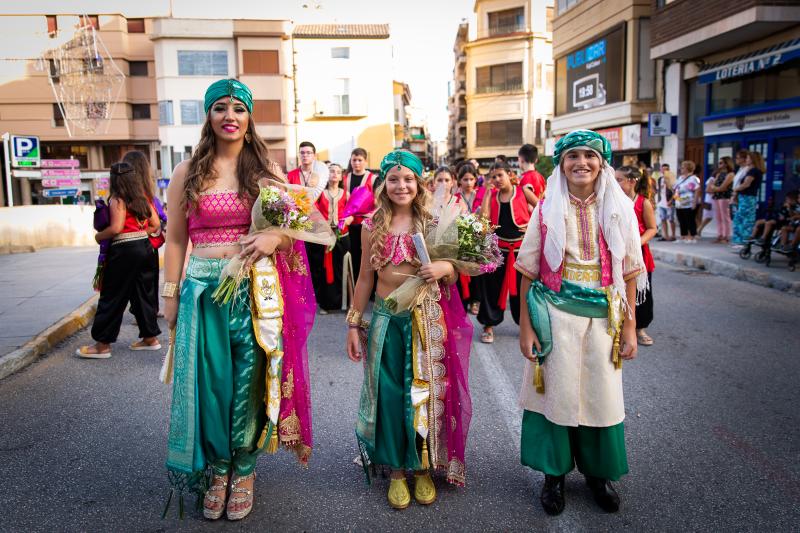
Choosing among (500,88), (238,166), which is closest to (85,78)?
(500,88)

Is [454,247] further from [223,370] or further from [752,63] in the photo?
[752,63]

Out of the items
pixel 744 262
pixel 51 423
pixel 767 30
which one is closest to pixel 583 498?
pixel 51 423

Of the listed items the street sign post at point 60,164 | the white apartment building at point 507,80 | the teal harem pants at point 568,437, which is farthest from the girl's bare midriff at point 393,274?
the white apartment building at point 507,80

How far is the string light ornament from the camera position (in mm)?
44594

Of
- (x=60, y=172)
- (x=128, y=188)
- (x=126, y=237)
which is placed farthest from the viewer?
(x=60, y=172)

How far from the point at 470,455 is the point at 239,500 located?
1436mm

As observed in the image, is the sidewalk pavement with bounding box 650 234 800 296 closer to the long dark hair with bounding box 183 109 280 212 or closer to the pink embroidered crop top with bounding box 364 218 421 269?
the pink embroidered crop top with bounding box 364 218 421 269

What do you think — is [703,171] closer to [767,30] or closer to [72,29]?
[767,30]

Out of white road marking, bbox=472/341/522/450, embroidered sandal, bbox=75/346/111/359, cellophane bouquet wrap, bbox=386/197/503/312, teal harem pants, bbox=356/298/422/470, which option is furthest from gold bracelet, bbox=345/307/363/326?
embroidered sandal, bbox=75/346/111/359

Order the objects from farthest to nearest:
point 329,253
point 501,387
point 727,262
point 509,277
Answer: point 727,262
point 329,253
point 509,277
point 501,387

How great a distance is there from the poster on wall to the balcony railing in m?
18.3

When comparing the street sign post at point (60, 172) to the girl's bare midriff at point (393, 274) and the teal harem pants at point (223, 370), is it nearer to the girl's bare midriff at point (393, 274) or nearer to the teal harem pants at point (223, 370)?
the teal harem pants at point (223, 370)

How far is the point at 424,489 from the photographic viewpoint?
3439 millimetres

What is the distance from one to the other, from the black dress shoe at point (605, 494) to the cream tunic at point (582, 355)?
13.9 inches
